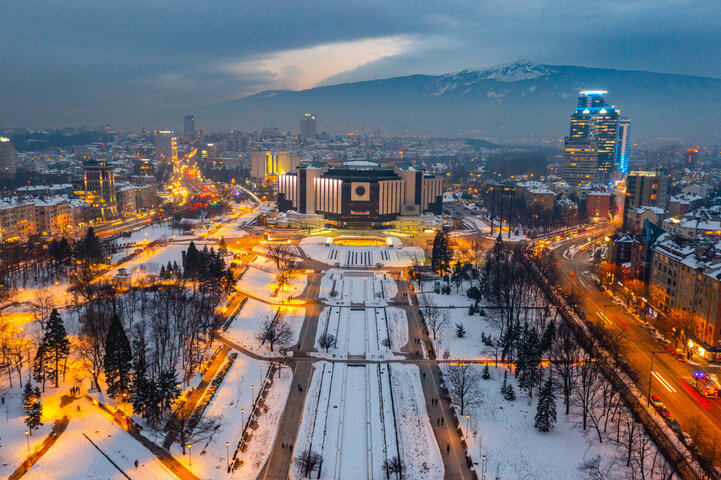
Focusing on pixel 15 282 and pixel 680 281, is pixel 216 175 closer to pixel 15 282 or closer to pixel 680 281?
pixel 15 282

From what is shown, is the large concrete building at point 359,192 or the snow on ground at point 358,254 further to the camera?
the large concrete building at point 359,192

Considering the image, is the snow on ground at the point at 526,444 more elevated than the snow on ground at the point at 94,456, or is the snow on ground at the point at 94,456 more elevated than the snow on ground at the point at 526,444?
the snow on ground at the point at 526,444

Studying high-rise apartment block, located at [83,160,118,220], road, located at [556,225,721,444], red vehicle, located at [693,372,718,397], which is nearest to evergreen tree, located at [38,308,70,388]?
road, located at [556,225,721,444]

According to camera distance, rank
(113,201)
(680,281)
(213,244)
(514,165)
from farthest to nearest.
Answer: (514,165) → (113,201) → (213,244) → (680,281)

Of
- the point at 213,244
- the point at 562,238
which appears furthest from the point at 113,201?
the point at 562,238

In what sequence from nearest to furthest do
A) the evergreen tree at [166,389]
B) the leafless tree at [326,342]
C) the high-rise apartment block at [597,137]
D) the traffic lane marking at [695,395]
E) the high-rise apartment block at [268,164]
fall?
the evergreen tree at [166,389] → the traffic lane marking at [695,395] → the leafless tree at [326,342] → the high-rise apartment block at [597,137] → the high-rise apartment block at [268,164]

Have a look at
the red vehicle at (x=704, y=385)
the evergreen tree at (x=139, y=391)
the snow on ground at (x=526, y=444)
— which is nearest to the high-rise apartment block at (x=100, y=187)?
the evergreen tree at (x=139, y=391)

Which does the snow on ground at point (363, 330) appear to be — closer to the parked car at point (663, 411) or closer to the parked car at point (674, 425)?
the parked car at point (663, 411)

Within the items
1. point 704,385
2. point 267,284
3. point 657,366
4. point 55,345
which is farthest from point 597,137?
point 55,345
